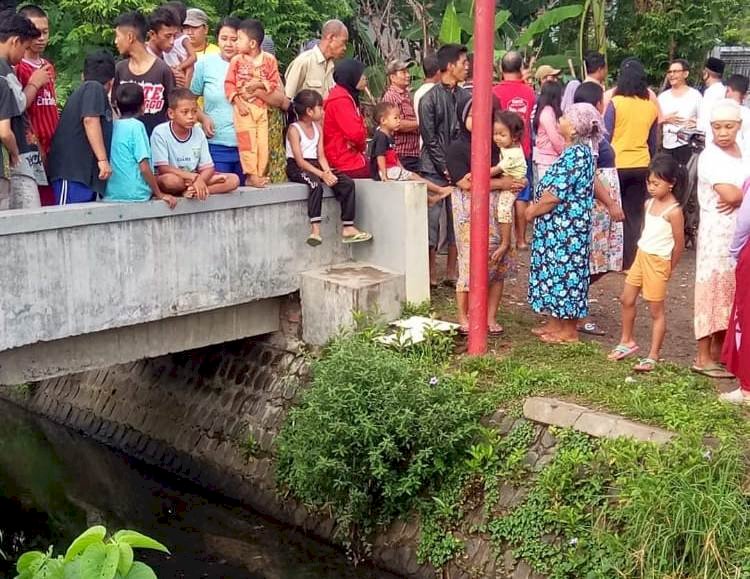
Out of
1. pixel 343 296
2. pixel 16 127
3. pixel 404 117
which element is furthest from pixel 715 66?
pixel 16 127

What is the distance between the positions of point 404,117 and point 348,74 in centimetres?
93

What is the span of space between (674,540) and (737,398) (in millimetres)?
1208

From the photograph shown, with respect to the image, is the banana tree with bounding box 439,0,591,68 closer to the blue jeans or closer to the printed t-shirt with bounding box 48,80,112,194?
the blue jeans

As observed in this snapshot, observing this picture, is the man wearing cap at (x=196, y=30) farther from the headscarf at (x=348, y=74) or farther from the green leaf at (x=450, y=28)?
the green leaf at (x=450, y=28)

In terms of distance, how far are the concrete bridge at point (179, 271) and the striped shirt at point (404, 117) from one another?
97 centimetres

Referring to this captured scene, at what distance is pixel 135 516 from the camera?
780 centimetres

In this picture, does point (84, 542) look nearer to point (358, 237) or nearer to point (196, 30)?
point (358, 237)

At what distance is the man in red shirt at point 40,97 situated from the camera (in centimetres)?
666

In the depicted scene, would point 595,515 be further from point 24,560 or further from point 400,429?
point 24,560

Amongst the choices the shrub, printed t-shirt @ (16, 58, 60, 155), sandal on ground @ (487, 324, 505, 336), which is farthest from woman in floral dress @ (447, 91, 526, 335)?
printed t-shirt @ (16, 58, 60, 155)

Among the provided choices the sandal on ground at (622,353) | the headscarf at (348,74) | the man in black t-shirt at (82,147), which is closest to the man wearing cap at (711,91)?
the sandal on ground at (622,353)

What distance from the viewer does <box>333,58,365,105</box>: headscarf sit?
7.62m

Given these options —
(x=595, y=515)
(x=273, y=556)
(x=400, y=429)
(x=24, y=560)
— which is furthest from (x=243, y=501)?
(x=24, y=560)

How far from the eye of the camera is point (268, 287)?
7.57m
